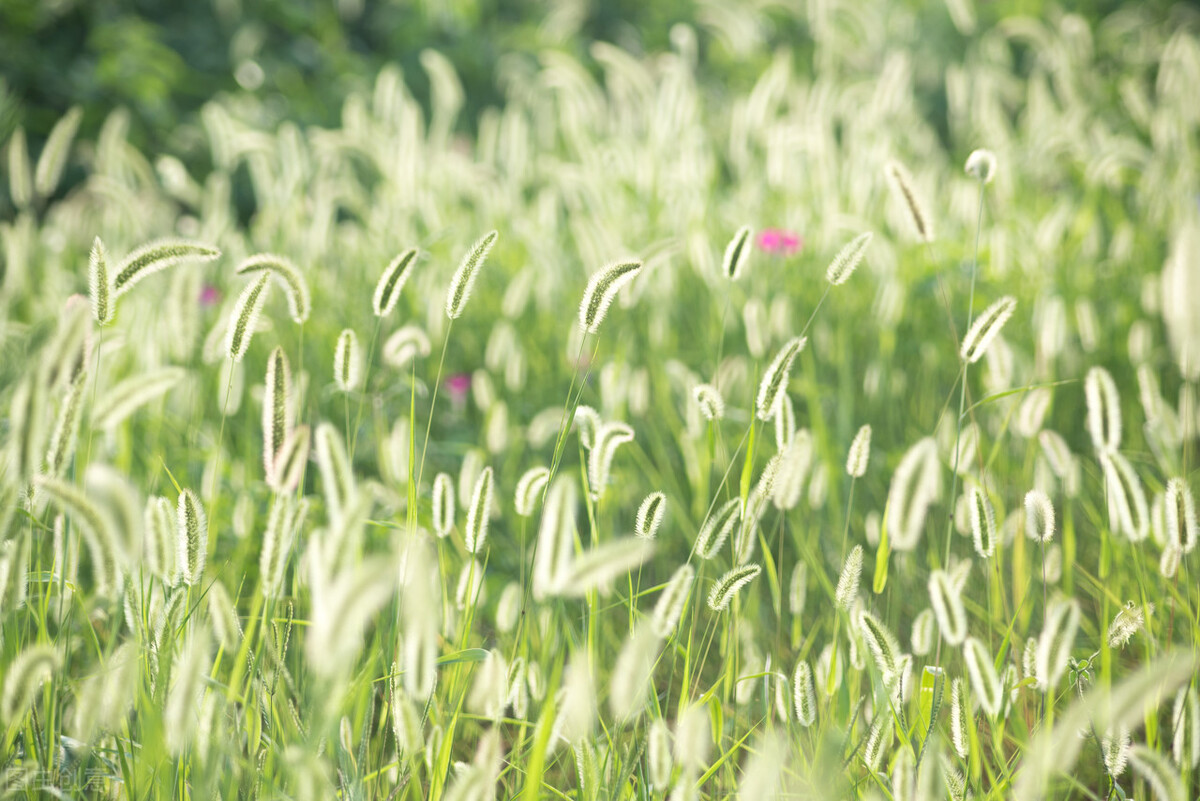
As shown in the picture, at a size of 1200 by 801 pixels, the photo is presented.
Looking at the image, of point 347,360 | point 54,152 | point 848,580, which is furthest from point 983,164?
point 54,152

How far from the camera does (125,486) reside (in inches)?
24.3

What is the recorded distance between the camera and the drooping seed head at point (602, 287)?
903 mm

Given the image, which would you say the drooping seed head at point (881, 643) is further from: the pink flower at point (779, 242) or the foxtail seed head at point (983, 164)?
the pink flower at point (779, 242)

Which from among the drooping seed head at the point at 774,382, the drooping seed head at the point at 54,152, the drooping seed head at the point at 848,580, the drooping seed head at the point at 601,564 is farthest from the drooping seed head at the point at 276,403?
the drooping seed head at the point at 54,152

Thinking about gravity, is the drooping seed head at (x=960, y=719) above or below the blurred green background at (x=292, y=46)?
below

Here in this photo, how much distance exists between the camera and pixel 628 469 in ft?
6.17

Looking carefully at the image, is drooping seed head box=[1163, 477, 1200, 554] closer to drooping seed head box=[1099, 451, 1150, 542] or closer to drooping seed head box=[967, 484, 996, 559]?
drooping seed head box=[1099, 451, 1150, 542]

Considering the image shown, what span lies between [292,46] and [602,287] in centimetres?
490

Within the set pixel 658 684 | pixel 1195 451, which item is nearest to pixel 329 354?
pixel 658 684

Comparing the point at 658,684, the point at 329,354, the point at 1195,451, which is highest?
the point at 329,354

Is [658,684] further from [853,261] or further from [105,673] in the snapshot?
[105,673]

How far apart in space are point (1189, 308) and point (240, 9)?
16.5ft

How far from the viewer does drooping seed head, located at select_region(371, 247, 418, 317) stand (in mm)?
998

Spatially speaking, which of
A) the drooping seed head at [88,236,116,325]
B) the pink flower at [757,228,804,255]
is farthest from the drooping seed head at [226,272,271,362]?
the pink flower at [757,228,804,255]
